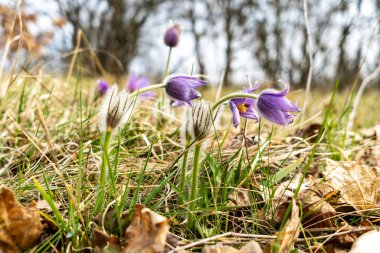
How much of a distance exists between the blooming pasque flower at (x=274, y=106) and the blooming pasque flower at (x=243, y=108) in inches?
3.1

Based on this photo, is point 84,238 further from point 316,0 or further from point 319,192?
point 316,0

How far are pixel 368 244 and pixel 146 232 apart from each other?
516 mm

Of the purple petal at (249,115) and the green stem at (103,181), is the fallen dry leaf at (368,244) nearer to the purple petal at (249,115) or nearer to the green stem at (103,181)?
the purple petal at (249,115)

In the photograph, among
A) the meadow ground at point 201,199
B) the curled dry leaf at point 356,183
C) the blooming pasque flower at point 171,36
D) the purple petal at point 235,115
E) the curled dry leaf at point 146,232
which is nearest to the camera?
the curled dry leaf at point 146,232

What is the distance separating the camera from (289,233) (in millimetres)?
954

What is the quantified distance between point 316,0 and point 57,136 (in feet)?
37.6

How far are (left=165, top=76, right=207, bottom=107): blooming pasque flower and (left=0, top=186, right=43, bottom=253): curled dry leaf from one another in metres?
0.46

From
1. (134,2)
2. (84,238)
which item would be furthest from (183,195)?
(134,2)

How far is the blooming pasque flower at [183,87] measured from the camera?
1095 millimetres

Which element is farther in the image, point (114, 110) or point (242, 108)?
point (242, 108)

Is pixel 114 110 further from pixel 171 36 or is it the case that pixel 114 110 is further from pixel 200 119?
pixel 171 36

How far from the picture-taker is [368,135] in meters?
2.13

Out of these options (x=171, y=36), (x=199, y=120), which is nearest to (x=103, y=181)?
(x=199, y=120)

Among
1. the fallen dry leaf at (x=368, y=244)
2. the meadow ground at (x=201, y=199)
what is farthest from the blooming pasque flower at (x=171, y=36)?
the fallen dry leaf at (x=368, y=244)
